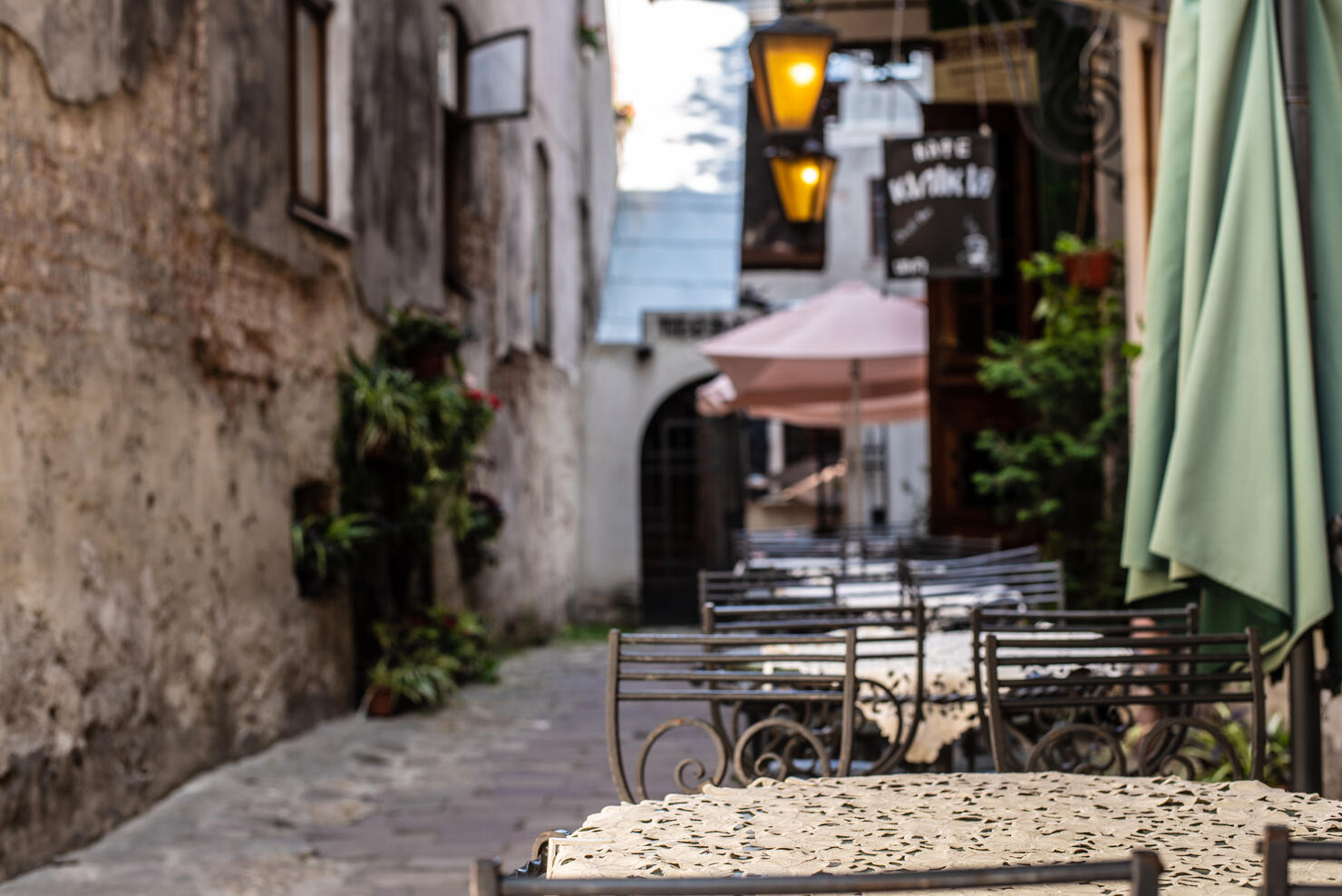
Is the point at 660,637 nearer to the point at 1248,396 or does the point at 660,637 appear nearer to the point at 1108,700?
the point at 1108,700

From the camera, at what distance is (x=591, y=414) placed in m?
15.5

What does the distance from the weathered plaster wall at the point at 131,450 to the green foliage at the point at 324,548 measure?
0.10 meters

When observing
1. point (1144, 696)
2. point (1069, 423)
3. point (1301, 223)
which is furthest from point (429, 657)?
point (1301, 223)

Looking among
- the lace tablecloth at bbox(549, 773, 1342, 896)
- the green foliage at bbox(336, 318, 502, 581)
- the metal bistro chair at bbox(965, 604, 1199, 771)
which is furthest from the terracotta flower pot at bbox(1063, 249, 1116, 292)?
the lace tablecloth at bbox(549, 773, 1342, 896)

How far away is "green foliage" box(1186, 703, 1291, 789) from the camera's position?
424 centimetres

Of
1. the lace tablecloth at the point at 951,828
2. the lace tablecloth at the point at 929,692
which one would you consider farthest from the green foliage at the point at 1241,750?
the lace tablecloth at the point at 951,828

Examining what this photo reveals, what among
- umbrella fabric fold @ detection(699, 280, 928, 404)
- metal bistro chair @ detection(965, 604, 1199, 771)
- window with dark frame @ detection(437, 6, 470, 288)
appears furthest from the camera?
window with dark frame @ detection(437, 6, 470, 288)

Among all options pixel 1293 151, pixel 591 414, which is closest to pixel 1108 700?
pixel 1293 151

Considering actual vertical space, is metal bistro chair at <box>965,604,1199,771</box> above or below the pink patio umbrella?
below

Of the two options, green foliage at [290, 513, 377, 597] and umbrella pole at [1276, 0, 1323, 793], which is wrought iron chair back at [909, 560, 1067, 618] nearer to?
umbrella pole at [1276, 0, 1323, 793]

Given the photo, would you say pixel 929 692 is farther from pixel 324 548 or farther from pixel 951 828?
pixel 324 548

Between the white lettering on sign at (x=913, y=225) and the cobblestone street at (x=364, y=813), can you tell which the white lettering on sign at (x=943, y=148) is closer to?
the white lettering on sign at (x=913, y=225)

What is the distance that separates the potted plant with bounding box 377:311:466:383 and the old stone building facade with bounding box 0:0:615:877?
16 cm

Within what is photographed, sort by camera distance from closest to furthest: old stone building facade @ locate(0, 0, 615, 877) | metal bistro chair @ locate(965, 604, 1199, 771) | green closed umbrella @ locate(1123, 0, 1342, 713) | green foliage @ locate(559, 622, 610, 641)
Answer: green closed umbrella @ locate(1123, 0, 1342, 713)
metal bistro chair @ locate(965, 604, 1199, 771)
old stone building facade @ locate(0, 0, 615, 877)
green foliage @ locate(559, 622, 610, 641)
